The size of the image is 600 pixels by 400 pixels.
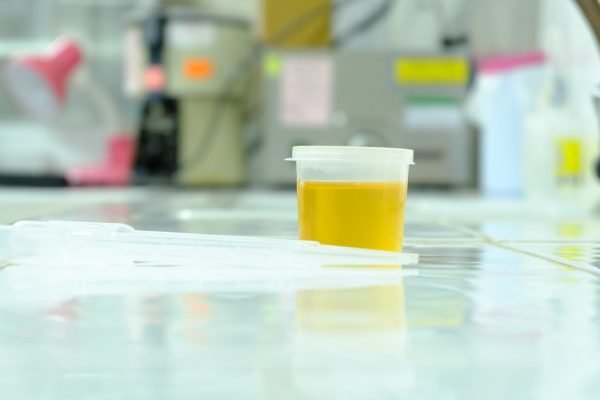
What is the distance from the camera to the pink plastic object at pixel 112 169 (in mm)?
2279

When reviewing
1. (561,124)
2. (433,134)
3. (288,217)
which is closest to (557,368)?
(288,217)

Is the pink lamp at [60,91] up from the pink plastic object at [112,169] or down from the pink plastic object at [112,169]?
up

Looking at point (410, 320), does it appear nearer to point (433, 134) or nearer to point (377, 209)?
point (377, 209)

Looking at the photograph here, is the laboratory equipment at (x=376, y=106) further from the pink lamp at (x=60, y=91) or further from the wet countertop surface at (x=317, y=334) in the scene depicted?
the wet countertop surface at (x=317, y=334)

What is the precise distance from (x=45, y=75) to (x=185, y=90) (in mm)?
471

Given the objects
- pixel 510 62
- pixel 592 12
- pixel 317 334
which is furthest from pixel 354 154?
pixel 510 62

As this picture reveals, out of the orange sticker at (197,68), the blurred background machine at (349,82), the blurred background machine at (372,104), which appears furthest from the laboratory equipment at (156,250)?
the orange sticker at (197,68)

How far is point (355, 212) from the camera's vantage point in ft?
2.15

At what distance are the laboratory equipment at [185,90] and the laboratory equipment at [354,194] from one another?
172cm

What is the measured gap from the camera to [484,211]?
Result: 1372 millimetres

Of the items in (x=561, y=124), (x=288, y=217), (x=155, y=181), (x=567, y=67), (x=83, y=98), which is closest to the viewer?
(x=288, y=217)

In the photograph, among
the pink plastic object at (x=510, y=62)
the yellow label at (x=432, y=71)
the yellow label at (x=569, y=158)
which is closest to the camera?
the yellow label at (x=569, y=158)

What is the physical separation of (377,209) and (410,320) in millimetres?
231

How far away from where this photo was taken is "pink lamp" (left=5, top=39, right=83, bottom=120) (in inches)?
97.2
